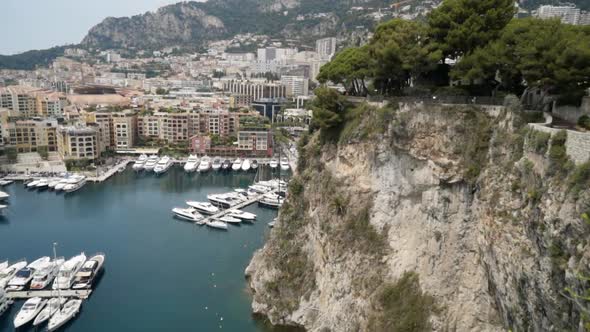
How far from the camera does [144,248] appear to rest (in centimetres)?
3347

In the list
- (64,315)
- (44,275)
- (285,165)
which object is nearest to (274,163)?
(285,165)

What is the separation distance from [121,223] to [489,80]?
3230cm

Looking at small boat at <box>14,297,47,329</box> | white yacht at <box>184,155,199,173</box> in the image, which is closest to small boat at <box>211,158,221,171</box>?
white yacht at <box>184,155,199,173</box>

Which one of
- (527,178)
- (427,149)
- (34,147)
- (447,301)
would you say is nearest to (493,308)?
(447,301)

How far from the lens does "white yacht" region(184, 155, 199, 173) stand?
5838 centimetres

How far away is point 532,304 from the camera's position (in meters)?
13.2

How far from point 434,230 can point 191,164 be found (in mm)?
45568

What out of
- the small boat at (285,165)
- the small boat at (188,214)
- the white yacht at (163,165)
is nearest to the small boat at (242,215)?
the small boat at (188,214)

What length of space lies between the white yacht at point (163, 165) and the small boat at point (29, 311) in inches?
1293

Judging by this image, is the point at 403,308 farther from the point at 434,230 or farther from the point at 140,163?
Answer: the point at 140,163

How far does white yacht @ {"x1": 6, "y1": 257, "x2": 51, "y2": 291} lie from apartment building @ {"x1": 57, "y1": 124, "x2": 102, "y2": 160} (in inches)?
1243

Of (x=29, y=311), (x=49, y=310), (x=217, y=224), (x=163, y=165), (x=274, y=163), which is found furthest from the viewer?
(x=274, y=163)

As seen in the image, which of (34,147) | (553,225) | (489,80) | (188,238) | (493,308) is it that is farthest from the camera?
(34,147)

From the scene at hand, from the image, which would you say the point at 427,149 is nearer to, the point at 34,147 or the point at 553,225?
the point at 553,225
